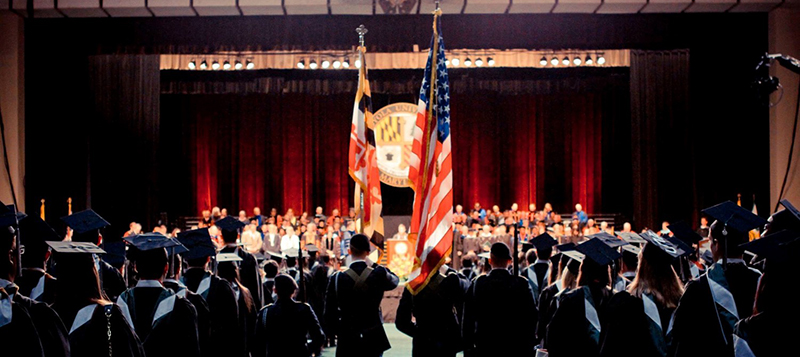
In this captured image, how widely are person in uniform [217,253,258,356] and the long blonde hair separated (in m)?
3.32

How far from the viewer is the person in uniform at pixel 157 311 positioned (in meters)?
4.96

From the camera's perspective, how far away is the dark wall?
2006 cm

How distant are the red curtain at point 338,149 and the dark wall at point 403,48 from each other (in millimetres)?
4960

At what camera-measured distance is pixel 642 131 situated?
77.4 feet

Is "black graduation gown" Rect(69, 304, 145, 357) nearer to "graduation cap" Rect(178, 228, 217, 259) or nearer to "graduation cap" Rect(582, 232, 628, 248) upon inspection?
"graduation cap" Rect(178, 228, 217, 259)

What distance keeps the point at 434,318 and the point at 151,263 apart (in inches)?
104

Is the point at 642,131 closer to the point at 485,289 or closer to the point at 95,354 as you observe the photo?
the point at 485,289

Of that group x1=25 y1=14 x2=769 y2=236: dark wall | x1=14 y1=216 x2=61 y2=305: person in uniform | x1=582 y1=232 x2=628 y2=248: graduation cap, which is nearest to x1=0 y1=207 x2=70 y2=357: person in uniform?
x1=14 y1=216 x2=61 y2=305: person in uniform

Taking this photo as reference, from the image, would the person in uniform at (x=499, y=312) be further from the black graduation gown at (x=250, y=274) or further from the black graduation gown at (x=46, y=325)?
the black graduation gown at (x=46, y=325)

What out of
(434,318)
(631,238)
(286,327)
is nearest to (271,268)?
(286,327)

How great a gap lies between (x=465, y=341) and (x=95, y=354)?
3.30 m

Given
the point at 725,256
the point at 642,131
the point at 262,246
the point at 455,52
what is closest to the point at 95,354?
the point at 725,256

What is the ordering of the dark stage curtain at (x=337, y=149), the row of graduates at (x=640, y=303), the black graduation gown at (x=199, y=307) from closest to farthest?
the row of graduates at (x=640, y=303), the black graduation gown at (x=199, y=307), the dark stage curtain at (x=337, y=149)

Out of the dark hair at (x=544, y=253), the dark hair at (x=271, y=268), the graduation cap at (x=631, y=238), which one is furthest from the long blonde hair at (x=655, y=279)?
the dark hair at (x=271, y=268)
